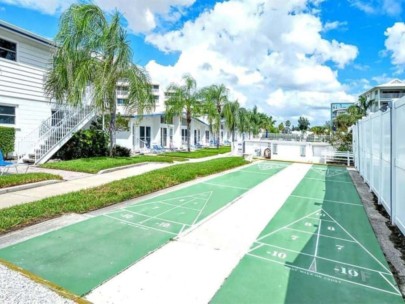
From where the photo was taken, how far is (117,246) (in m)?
4.61

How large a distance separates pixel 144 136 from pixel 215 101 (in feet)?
41.0

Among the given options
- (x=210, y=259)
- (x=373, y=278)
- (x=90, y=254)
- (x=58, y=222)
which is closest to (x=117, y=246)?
(x=90, y=254)

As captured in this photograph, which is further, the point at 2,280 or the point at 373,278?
the point at 373,278

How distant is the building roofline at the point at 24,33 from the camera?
13134mm

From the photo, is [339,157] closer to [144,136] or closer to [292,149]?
[292,149]

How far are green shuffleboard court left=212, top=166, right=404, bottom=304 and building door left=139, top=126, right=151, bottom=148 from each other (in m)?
19.3

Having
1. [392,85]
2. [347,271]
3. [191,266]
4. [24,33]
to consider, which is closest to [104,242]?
[191,266]

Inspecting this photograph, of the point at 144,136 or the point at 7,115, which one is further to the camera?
the point at 144,136

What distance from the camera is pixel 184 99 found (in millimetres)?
25859

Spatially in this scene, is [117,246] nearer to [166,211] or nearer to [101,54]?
[166,211]

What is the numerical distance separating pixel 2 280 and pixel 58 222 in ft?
8.25

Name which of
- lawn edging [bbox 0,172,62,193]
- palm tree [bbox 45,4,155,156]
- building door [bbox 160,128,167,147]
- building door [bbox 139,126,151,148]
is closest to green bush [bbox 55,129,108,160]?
palm tree [bbox 45,4,155,156]

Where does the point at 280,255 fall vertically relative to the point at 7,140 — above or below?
below

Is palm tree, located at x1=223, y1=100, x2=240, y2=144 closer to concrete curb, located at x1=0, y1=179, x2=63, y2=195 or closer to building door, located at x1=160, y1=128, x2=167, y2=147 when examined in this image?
building door, located at x1=160, y1=128, x2=167, y2=147
